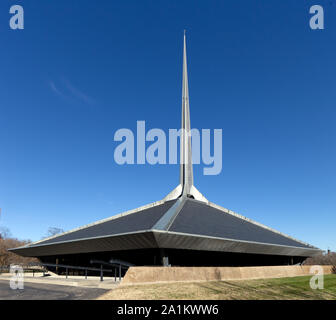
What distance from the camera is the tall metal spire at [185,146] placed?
33125 millimetres

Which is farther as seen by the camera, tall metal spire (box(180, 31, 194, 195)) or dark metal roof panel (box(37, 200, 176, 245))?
tall metal spire (box(180, 31, 194, 195))

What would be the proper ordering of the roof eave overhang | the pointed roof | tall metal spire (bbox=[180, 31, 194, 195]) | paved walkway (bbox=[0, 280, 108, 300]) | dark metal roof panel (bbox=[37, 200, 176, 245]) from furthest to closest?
tall metal spire (bbox=[180, 31, 194, 195]) < dark metal roof panel (bbox=[37, 200, 176, 245]) < the pointed roof < the roof eave overhang < paved walkway (bbox=[0, 280, 108, 300])

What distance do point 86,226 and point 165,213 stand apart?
12638 millimetres

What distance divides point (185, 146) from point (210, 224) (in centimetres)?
1310

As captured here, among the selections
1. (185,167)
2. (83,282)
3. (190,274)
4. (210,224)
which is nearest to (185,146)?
(185,167)

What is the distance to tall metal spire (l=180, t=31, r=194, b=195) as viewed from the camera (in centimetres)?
3312

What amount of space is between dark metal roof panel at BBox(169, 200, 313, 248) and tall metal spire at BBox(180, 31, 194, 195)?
3440 millimetres

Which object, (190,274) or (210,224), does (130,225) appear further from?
(190,274)

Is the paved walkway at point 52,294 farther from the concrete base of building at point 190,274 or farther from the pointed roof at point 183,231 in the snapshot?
the pointed roof at point 183,231

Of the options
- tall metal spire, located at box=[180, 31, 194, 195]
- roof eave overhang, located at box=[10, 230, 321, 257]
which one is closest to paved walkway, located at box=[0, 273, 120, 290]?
roof eave overhang, located at box=[10, 230, 321, 257]

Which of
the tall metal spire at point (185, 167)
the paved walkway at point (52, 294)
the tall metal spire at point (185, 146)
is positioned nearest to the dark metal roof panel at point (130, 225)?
the tall metal spire at point (185, 167)

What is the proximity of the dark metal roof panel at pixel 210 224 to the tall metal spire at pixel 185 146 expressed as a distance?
3.44m

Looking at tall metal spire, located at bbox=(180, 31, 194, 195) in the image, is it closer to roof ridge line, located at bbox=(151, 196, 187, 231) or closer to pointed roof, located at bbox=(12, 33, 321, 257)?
pointed roof, located at bbox=(12, 33, 321, 257)
